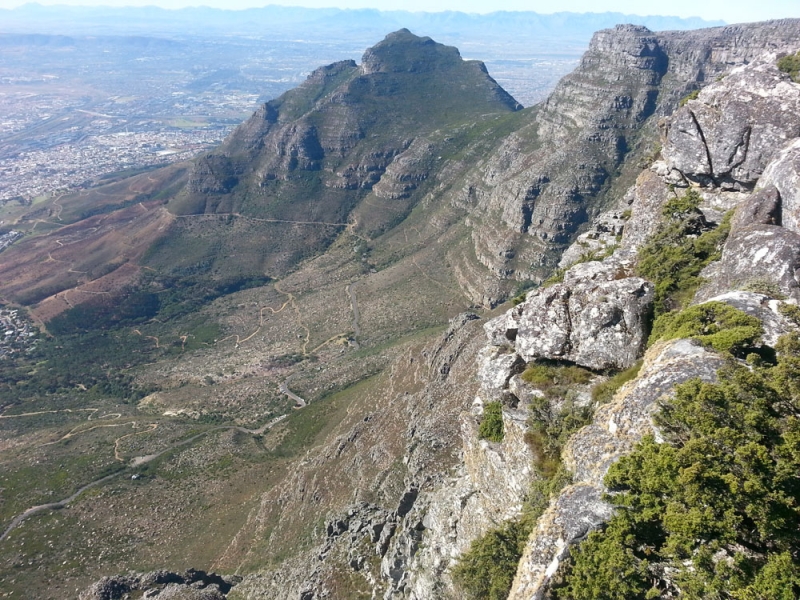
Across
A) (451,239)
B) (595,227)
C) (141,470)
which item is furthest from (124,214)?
(595,227)

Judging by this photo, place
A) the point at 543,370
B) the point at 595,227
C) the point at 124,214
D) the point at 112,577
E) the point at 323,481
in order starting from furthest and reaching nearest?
the point at 124,214 < the point at 323,481 < the point at 112,577 < the point at 595,227 < the point at 543,370

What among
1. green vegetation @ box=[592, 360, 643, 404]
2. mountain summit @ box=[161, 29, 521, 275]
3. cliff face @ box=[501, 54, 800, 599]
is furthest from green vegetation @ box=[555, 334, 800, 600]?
mountain summit @ box=[161, 29, 521, 275]

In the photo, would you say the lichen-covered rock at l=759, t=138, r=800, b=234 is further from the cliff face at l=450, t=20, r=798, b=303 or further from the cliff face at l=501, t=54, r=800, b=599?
the cliff face at l=450, t=20, r=798, b=303

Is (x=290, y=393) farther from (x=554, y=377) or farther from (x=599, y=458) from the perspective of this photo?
(x=599, y=458)

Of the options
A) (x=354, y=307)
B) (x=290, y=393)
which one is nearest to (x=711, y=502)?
(x=290, y=393)

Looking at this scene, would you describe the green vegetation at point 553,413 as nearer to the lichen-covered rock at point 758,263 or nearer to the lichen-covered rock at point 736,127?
the lichen-covered rock at point 758,263

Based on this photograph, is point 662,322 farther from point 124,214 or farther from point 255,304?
point 124,214

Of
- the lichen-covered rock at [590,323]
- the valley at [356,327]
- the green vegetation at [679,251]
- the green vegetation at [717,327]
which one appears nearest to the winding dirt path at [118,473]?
the valley at [356,327]
